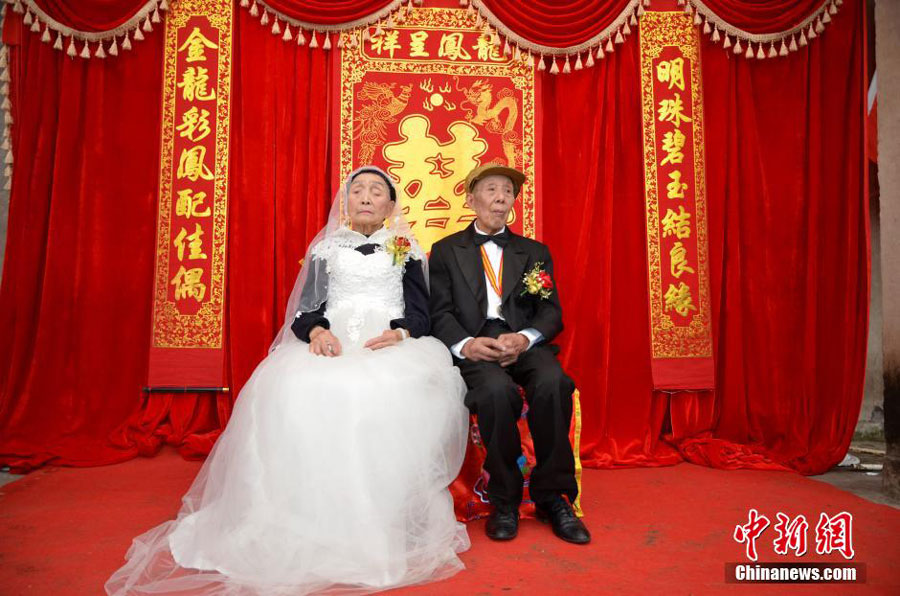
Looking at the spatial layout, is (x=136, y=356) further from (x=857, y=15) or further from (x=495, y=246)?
(x=857, y=15)

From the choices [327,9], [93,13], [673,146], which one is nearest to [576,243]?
[673,146]

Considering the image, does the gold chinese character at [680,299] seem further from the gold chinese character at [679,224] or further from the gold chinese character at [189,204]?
the gold chinese character at [189,204]

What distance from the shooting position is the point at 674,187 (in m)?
3.38

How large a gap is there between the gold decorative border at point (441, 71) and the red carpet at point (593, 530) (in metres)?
1.57

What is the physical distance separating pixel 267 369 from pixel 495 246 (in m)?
1.22

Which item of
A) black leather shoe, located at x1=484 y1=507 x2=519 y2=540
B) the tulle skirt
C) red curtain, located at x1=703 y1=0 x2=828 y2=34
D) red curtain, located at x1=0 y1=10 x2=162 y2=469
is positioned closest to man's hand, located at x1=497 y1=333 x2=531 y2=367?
the tulle skirt

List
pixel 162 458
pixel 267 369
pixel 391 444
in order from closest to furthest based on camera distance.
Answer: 1. pixel 391 444
2. pixel 267 369
3. pixel 162 458

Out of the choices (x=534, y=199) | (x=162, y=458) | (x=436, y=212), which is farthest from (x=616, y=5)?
(x=162, y=458)

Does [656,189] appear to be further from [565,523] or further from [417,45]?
[565,523]

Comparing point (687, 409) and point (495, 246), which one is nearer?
point (495, 246)

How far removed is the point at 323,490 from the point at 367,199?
127 cm

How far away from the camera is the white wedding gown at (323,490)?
1.75 meters

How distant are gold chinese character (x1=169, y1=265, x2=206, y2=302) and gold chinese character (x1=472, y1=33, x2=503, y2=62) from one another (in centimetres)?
203

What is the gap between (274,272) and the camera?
3301mm
